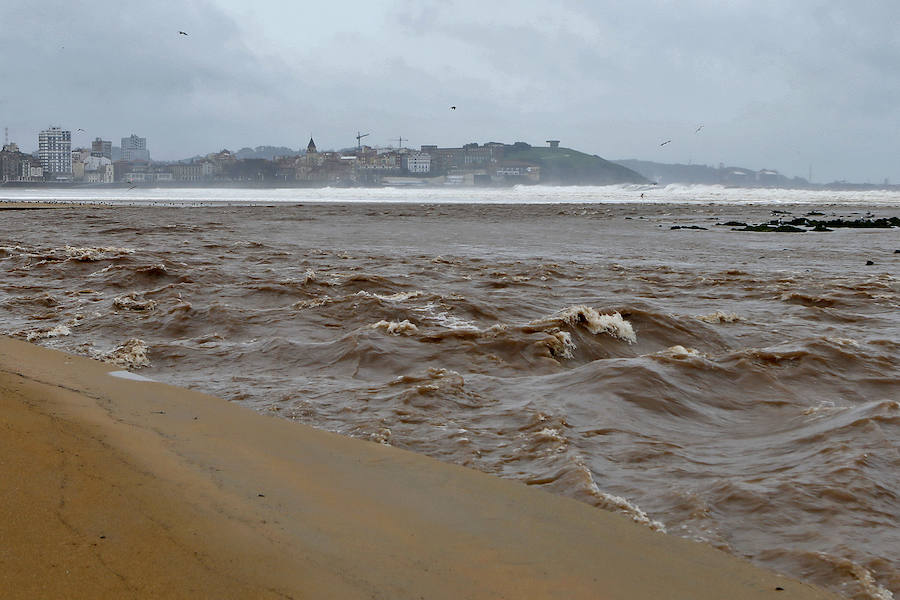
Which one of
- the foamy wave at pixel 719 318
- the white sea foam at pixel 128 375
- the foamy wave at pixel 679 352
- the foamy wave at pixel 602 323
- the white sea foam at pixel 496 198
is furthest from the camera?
the white sea foam at pixel 496 198

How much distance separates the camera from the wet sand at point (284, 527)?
8.38ft

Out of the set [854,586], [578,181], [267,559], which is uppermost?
[578,181]

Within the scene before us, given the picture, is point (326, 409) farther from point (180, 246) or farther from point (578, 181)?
point (578, 181)

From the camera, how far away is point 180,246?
A: 2053 centimetres

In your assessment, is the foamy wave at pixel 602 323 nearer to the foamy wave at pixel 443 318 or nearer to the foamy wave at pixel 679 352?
the foamy wave at pixel 679 352

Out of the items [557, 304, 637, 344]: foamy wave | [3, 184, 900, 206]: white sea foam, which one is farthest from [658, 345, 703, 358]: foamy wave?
[3, 184, 900, 206]: white sea foam

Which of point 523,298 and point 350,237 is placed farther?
point 350,237

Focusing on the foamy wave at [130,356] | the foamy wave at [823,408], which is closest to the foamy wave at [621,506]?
the foamy wave at [823,408]

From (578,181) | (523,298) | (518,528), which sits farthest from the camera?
(578,181)

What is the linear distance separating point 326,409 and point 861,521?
3471mm

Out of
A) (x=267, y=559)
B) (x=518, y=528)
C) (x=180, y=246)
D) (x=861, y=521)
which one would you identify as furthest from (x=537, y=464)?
(x=180, y=246)

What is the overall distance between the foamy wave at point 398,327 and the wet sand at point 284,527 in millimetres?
4050

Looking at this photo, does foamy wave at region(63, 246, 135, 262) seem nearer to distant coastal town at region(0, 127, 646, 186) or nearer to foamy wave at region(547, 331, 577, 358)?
foamy wave at region(547, 331, 577, 358)

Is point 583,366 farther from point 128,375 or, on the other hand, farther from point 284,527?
point 284,527
